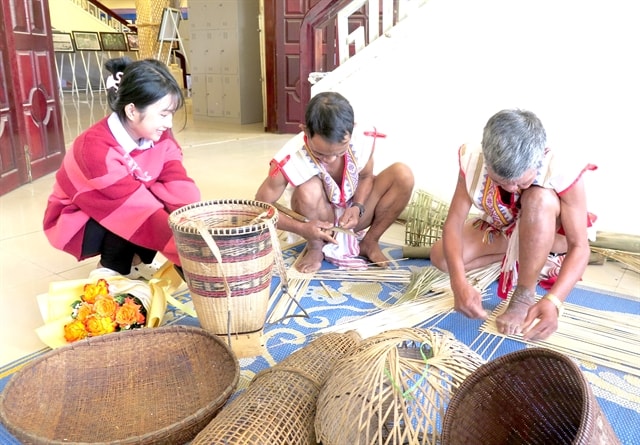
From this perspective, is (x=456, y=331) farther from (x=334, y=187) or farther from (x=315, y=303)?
(x=334, y=187)

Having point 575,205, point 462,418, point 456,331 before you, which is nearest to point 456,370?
point 462,418

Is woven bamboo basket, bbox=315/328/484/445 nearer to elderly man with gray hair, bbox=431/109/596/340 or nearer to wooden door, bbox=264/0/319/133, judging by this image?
elderly man with gray hair, bbox=431/109/596/340

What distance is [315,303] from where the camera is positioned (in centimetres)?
205

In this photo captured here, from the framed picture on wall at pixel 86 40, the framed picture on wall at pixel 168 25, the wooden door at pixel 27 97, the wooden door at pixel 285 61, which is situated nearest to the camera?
the wooden door at pixel 27 97

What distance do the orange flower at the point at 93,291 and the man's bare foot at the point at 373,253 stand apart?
1.16 m

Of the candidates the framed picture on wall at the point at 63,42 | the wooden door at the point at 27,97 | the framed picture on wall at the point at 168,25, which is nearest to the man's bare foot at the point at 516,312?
the wooden door at the point at 27,97

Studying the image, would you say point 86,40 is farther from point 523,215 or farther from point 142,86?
point 523,215

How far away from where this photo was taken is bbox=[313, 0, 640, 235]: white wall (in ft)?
8.38

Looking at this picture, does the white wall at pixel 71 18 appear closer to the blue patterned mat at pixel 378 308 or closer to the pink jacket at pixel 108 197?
the pink jacket at pixel 108 197

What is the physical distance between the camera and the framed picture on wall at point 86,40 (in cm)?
1071

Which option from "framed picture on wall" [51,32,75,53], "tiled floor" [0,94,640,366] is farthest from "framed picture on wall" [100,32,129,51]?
"tiled floor" [0,94,640,366]

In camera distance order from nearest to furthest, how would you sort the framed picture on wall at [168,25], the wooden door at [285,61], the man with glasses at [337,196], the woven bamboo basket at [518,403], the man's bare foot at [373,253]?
the woven bamboo basket at [518,403] → the man with glasses at [337,196] → the man's bare foot at [373,253] → the wooden door at [285,61] → the framed picture on wall at [168,25]

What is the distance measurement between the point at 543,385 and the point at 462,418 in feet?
0.56

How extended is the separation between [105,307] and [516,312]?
1.32 metres
